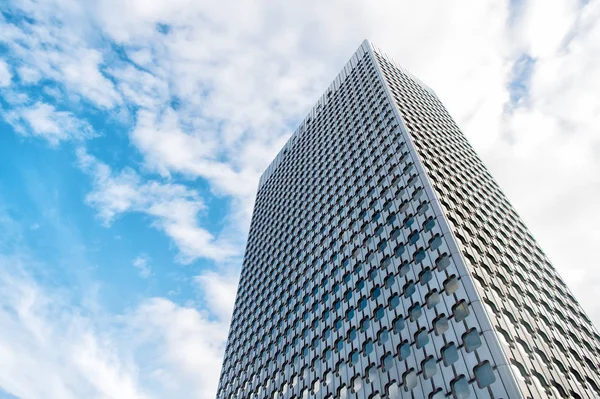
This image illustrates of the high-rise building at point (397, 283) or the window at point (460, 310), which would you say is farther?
the window at point (460, 310)

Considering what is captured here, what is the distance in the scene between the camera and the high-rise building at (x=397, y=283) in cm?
2748

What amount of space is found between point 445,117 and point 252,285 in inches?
1561

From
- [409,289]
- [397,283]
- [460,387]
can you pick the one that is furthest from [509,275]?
[460,387]

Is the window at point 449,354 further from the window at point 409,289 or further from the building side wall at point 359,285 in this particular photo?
the window at point 409,289

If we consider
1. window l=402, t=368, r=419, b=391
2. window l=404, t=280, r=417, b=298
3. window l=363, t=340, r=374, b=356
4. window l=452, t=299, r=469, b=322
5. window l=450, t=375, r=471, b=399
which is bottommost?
window l=450, t=375, r=471, b=399

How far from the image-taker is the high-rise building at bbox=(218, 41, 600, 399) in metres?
27.5

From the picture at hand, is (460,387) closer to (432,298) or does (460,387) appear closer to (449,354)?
(449,354)

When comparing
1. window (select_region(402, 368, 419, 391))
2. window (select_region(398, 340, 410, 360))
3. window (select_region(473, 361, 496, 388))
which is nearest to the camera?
window (select_region(473, 361, 496, 388))

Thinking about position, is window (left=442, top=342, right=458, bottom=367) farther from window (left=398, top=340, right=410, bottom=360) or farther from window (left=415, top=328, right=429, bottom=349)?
window (left=398, top=340, right=410, bottom=360)

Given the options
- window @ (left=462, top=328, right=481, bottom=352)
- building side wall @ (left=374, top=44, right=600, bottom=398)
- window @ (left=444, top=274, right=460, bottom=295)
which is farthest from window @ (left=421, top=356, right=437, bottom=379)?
window @ (left=444, top=274, right=460, bottom=295)

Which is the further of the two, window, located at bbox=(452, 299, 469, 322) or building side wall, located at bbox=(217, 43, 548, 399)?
building side wall, located at bbox=(217, 43, 548, 399)

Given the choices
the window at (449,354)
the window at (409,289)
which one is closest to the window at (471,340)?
the window at (449,354)

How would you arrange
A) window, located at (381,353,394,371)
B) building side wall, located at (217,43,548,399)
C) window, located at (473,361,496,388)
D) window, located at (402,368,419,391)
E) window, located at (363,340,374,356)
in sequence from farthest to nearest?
window, located at (363,340,374,356), window, located at (381,353,394,371), window, located at (402,368,419,391), building side wall, located at (217,43,548,399), window, located at (473,361,496,388)

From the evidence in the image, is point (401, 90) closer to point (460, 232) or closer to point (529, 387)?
point (460, 232)
